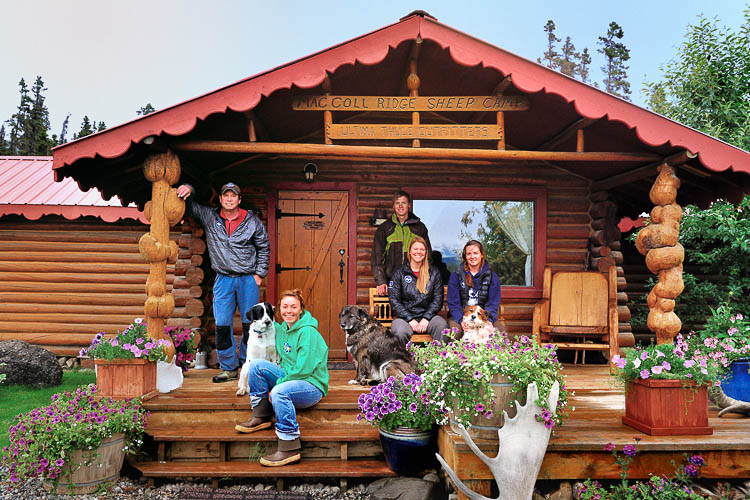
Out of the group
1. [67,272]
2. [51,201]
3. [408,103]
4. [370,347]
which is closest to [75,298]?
[67,272]

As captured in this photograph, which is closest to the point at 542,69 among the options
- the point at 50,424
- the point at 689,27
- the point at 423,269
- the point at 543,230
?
the point at 423,269

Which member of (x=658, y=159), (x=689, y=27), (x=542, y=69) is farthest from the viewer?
(x=689, y=27)

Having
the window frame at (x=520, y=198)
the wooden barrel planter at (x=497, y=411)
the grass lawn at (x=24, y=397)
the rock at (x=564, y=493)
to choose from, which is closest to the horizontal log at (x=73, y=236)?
the grass lawn at (x=24, y=397)

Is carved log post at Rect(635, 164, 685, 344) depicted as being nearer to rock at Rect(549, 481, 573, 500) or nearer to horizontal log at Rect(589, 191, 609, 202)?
horizontal log at Rect(589, 191, 609, 202)

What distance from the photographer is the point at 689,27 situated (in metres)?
9.11

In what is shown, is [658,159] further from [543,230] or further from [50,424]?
[50,424]

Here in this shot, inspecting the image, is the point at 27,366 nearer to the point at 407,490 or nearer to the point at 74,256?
the point at 74,256

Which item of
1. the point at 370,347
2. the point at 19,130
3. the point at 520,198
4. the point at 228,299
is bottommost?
the point at 370,347

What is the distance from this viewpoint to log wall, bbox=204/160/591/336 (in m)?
7.00

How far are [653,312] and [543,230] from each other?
2.37 metres

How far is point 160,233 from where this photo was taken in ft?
16.3

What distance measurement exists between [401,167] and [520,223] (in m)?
1.89

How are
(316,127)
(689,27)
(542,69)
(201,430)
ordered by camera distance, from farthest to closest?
1. (689,27)
2. (316,127)
3. (542,69)
4. (201,430)

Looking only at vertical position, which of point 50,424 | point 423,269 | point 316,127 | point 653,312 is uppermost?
point 316,127
